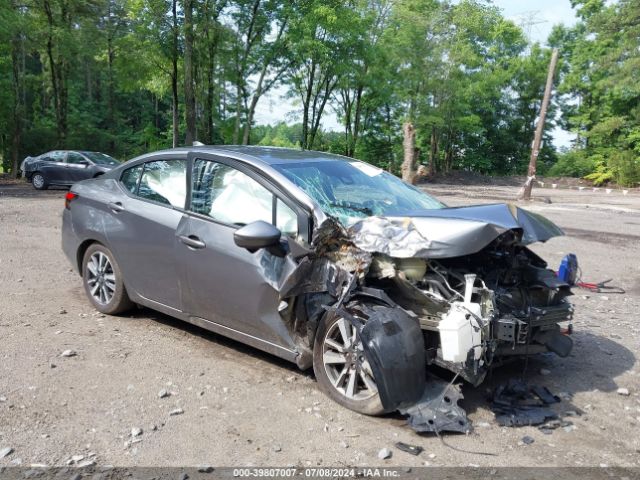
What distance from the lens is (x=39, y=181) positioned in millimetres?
20062

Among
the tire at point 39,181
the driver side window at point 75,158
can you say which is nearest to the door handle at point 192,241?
the driver side window at point 75,158

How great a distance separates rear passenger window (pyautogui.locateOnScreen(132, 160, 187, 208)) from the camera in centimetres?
463

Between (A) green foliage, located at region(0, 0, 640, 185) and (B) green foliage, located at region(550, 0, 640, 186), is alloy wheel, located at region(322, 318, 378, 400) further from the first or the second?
(B) green foliage, located at region(550, 0, 640, 186)

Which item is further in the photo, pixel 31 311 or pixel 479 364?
pixel 31 311

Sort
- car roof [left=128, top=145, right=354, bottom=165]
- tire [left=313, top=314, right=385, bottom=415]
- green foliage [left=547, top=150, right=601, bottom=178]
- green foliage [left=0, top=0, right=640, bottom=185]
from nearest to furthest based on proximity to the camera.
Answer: tire [left=313, top=314, right=385, bottom=415], car roof [left=128, top=145, right=354, bottom=165], green foliage [left=0, top=0, right=640, bottom=185], green foliage [left=547, top=150, right=601, bottom=178]

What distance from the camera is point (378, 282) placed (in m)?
3.68

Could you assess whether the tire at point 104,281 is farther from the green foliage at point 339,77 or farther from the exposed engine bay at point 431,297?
the green foliage at point 339,77

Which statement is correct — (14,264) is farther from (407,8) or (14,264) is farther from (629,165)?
(629,165)

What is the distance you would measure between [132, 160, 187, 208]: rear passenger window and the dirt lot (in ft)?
3.92

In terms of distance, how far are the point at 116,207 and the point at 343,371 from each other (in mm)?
2700

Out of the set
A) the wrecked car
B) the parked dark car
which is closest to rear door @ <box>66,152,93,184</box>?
the parked dark car

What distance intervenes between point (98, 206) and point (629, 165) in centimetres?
3755

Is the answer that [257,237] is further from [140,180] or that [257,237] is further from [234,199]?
[140,180]

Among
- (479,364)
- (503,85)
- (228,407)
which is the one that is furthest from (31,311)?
(503,85)
